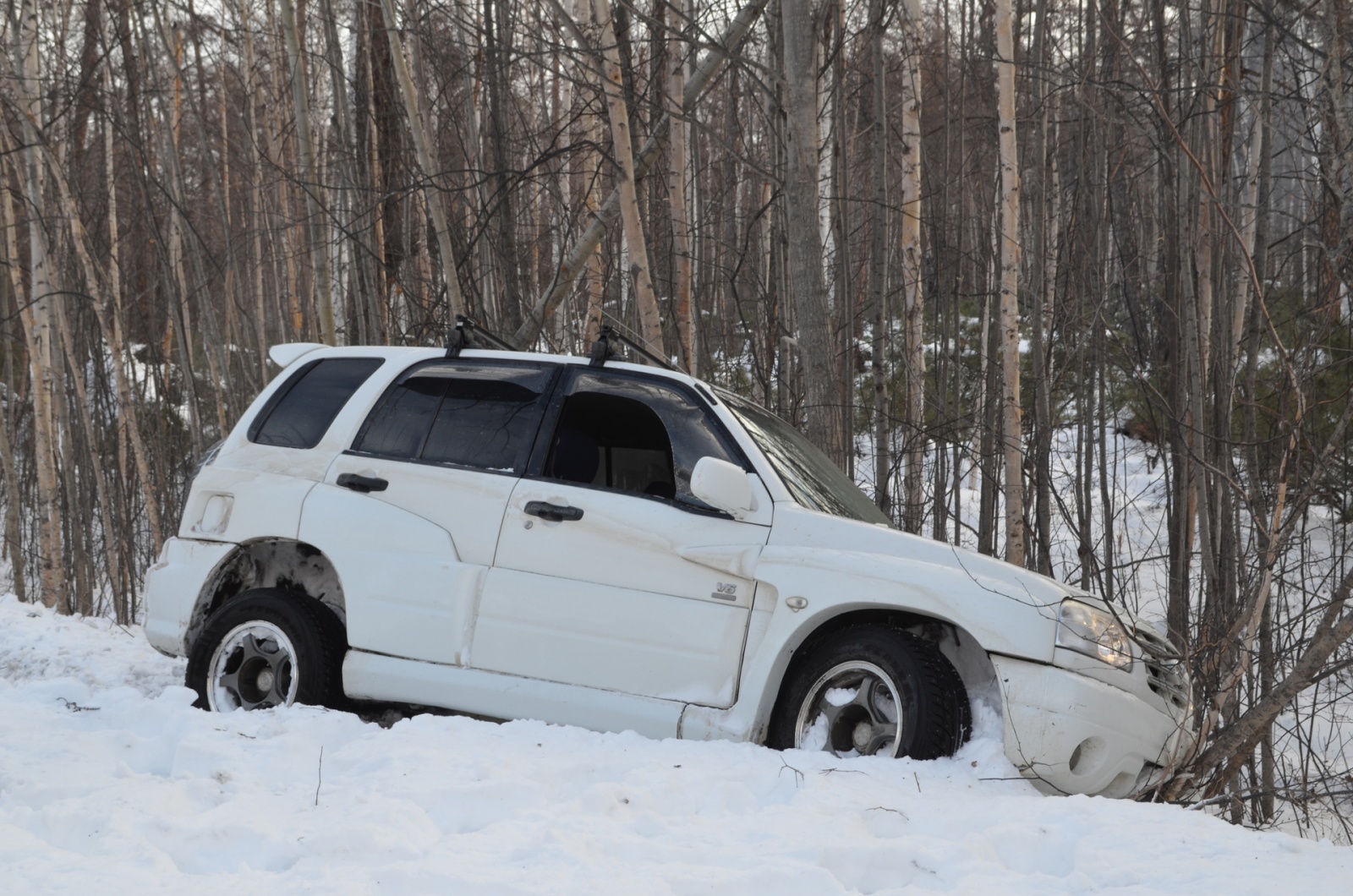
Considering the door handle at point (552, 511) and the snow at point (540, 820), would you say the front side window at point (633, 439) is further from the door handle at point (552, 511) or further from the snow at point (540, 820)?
the snow at point (540, 820)

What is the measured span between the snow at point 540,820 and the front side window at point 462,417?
126 cm

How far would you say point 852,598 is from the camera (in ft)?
14.5

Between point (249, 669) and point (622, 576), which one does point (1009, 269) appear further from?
point (249, 669)

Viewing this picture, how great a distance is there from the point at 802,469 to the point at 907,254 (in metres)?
4.95

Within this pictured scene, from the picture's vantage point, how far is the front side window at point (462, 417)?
17.1 ft

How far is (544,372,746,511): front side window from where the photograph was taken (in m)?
4.92

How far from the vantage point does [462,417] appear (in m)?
5.36

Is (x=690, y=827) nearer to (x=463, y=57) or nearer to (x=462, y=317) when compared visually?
(x=462, y=317)

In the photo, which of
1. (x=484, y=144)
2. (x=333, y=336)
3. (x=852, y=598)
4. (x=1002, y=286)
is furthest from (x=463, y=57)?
(x=852, y=598)

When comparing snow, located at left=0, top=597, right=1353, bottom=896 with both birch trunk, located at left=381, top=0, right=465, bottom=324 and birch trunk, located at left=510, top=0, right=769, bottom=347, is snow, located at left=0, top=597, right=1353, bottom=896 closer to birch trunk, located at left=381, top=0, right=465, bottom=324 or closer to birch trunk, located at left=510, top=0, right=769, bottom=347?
birch trunk, located at left=510, top=0, right=769, bottom=347

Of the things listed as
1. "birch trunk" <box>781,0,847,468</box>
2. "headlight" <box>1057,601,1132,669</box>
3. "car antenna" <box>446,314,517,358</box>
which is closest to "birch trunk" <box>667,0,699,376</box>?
"birch trunk" <box>781,0,847,468</box>

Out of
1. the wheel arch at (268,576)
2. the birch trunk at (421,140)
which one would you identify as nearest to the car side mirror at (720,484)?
the wheel arch at (268,576)

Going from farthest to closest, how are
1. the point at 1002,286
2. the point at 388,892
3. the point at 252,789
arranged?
the point at 1002,286 < the point at 252,789 < the point at 388,892

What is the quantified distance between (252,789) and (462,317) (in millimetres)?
2492
